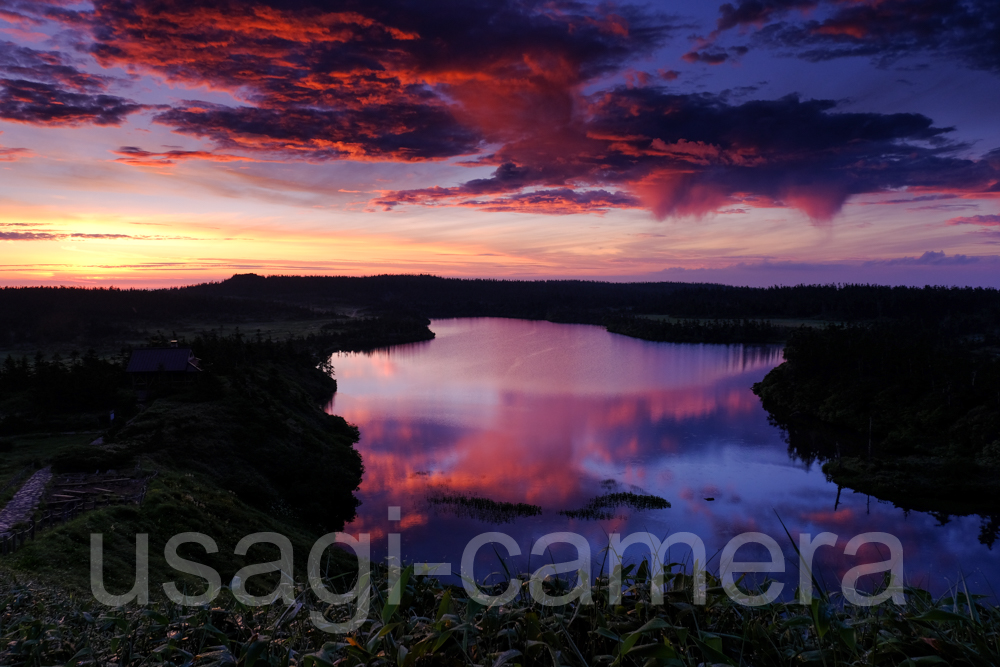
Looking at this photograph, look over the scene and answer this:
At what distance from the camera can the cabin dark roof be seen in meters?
36.2

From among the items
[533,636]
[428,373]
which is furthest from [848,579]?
[428,373]

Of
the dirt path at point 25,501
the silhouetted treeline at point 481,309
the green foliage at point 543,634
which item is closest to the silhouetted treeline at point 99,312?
the silhouetted treeline at point 481,309

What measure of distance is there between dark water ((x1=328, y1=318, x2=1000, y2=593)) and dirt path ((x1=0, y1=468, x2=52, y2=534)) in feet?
38.0

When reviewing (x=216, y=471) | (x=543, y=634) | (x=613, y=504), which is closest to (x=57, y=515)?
(x=216, y=471)

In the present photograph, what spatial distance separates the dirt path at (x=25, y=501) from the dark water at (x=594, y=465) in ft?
38.0

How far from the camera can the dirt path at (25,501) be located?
51.5 ft

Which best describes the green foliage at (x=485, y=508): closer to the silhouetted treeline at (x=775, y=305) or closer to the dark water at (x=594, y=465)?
the dark water at (x=594, y=465)

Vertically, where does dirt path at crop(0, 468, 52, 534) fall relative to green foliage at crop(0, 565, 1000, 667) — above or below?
below

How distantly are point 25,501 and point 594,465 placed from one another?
1067 inches

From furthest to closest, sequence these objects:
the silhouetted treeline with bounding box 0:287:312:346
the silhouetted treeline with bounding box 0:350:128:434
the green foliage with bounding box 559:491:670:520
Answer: the silhouetted treeline with bounding box 0:287:312:346 < the silhouetted treeline with bounding box 0:350:128:434 < the green foliage with bounding box 559:491:670:520

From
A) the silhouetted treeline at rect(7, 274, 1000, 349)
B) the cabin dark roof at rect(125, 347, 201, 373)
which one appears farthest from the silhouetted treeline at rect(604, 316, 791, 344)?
the cabin dark roof at rect(125, 347, 201, 373)

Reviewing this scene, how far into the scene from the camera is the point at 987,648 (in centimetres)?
181

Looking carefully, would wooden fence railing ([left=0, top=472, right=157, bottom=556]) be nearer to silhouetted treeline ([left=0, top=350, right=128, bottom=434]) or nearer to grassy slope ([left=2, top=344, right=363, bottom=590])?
grassy slope ([left=2, top=344, right=363, bottom=590])

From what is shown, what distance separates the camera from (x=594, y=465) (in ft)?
115
